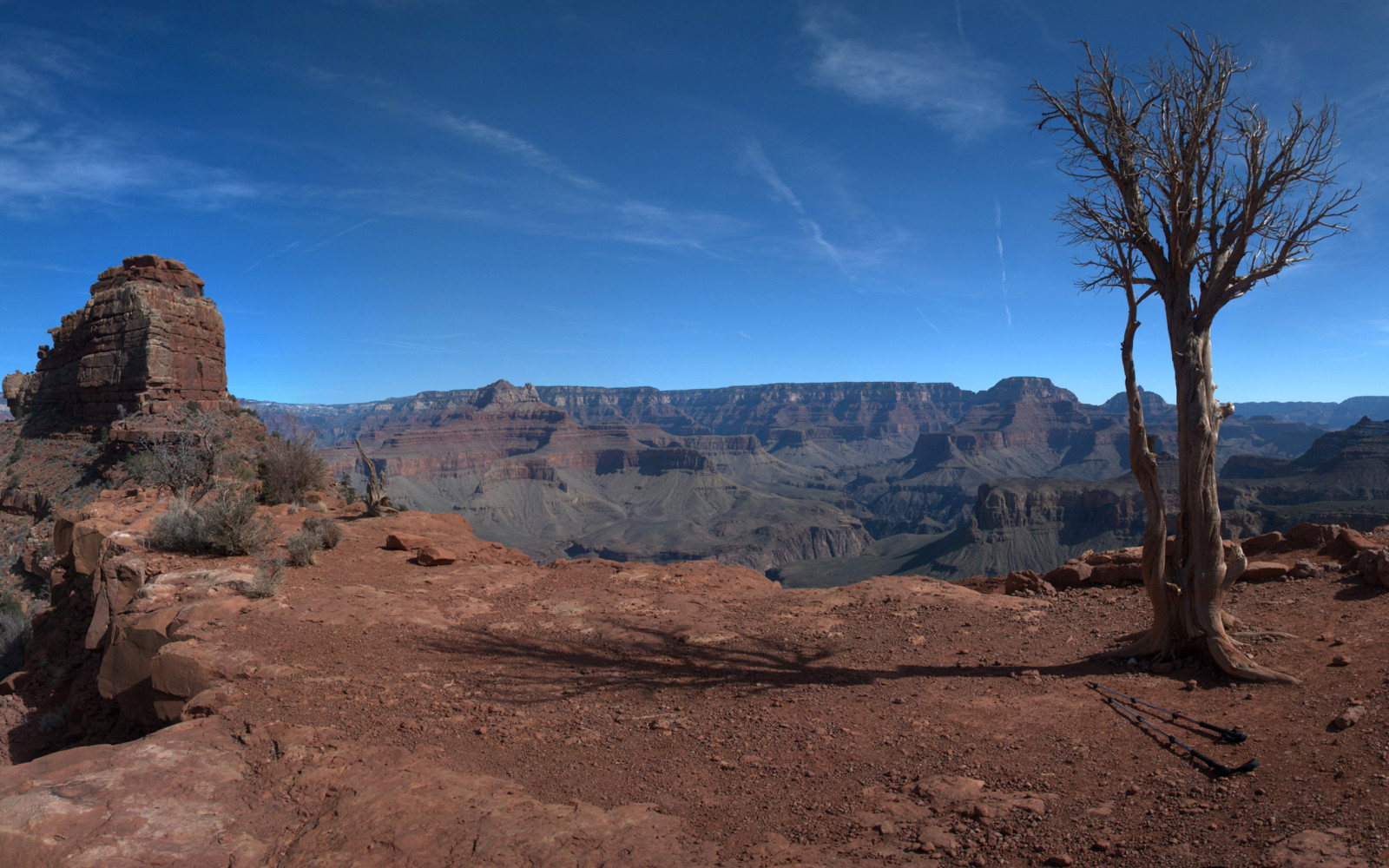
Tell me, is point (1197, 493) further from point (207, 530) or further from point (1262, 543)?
point (207, 530)

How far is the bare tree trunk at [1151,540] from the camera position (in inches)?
289

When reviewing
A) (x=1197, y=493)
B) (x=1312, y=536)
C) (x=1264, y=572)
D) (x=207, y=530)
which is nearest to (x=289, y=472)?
(x=207, y=530)

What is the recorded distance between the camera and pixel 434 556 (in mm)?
13117

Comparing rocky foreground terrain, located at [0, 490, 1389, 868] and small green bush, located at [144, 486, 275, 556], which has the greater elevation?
small green bush, located at [144, 486, 275, 556]

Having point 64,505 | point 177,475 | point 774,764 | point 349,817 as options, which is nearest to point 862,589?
point 774,764

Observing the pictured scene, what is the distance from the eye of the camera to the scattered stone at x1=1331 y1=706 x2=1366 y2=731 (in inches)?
197

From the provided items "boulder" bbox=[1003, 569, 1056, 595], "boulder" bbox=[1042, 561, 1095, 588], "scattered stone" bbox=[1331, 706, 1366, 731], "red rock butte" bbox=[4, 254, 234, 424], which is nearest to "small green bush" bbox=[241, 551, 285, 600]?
"boulder" bbox=[1003, 569, 1056, 595]

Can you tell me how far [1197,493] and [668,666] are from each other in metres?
6.33

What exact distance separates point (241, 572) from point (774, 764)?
370 inches

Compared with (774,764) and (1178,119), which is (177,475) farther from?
Result: (1178,119)

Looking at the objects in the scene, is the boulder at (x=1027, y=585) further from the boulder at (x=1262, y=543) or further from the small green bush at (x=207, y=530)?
the small green bush at (x=207, y=530)

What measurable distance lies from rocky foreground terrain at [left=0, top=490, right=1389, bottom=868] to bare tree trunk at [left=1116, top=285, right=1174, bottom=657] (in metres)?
0.37

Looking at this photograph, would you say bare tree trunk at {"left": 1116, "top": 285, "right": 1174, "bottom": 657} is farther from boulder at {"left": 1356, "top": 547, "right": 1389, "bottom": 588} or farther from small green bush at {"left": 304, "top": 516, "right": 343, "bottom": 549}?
small green bush at {"left": 304, "top": 516, "right": 343, "bottom": 549}

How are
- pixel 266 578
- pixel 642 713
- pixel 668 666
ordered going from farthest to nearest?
pixel 266 578 < pixel 668 666 < pixel 642 713
